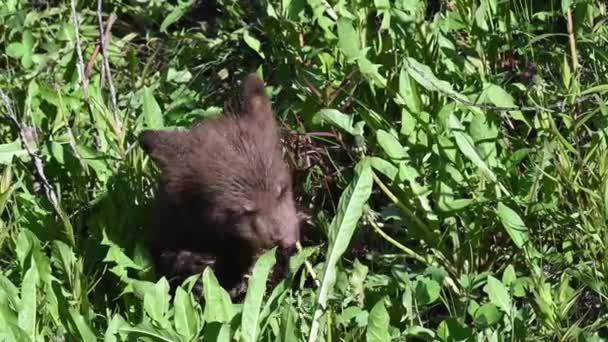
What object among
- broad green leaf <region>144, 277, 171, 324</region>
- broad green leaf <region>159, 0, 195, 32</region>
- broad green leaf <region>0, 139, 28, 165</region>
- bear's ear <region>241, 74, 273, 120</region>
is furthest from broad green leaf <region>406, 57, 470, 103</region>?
broad green leaf <region>159, 0, 195, 32</region>

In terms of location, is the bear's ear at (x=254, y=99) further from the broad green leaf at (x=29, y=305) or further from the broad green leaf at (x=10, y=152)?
the broad green leaf at (x=29, y=305)

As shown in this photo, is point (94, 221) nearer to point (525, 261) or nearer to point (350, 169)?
point (350, 169)

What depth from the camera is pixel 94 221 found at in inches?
221

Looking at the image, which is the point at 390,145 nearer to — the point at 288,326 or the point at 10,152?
the point at 288,326

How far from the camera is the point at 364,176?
457 cm

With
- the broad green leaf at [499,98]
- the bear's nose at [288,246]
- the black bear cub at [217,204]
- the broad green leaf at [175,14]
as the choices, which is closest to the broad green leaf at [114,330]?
the black bear cub at [217,204]

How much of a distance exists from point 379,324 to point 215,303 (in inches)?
25.5

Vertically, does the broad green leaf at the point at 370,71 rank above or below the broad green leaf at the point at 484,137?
above

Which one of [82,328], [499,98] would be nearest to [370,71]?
[499,98]

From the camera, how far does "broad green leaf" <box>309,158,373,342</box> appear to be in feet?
14.9

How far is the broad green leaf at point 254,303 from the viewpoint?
4.38 meters

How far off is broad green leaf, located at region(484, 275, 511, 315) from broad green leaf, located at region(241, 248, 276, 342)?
0.77m

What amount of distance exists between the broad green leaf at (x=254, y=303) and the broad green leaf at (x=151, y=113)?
163 centimetres

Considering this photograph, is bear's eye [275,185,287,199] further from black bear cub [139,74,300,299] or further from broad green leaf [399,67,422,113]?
broad green leaf [399,67,422,113]
